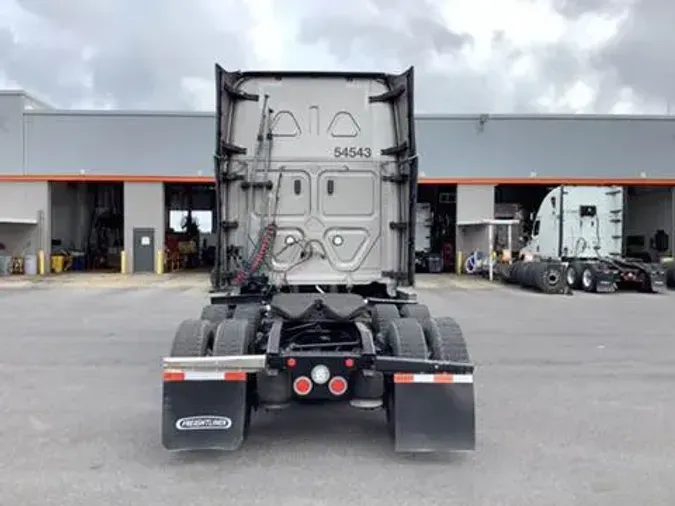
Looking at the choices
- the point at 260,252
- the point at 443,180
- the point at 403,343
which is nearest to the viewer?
the point at 403,343

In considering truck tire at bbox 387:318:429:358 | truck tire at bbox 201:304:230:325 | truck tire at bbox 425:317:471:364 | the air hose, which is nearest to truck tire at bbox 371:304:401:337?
truck tire at bbox 387:318:429:358

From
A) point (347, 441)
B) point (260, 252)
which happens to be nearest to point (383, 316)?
point (347, 441)

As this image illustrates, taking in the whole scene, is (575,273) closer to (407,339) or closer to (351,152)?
(351,152)

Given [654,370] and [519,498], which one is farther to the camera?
[654,370]

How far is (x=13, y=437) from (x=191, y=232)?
37957 mm

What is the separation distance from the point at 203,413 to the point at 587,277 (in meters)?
20.8

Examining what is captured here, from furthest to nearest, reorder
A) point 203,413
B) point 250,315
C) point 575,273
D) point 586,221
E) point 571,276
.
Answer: point 571,276 < point 575,273 < point 586,221 < point 250,315 < point 203,413

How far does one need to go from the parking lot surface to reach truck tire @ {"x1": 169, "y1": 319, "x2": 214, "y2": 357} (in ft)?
2.66

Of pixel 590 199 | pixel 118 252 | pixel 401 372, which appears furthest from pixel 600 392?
pixel 118 252

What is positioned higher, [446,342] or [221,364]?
[446,342]

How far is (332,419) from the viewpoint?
22.8 feet

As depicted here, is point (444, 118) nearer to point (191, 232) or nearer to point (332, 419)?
point (191, 232)

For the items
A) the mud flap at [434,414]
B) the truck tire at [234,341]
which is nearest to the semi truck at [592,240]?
the mud flap at [434,414]

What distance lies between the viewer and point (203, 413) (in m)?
5.41
